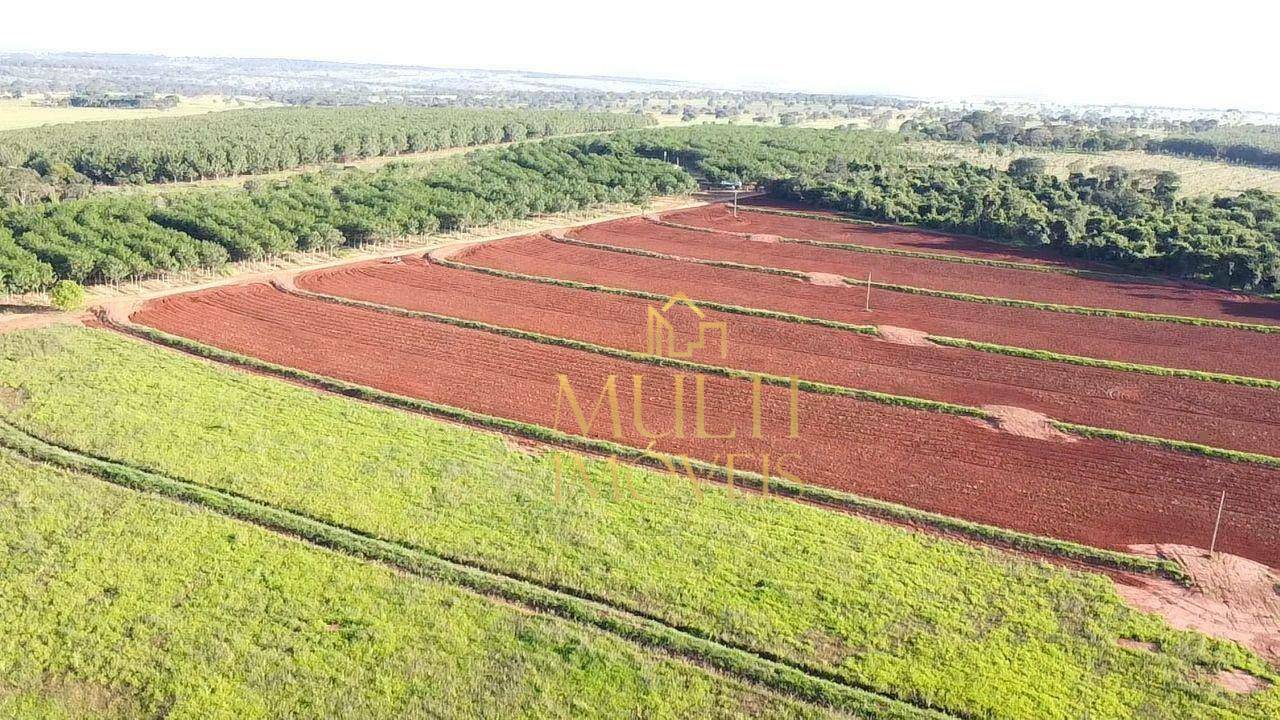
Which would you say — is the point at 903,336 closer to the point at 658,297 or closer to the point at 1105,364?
the point at 1105,364

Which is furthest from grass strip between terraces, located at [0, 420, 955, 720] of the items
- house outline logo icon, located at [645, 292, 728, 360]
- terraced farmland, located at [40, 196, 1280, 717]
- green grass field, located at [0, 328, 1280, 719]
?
house outline logo icon, located at [645, 292, 728, 360]

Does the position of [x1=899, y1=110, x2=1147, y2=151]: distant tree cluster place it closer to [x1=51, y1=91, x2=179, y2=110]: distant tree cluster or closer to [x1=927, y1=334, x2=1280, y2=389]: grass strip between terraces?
[x1=927, y1=334, x2=1280, y2=389]: grass strip between terraces

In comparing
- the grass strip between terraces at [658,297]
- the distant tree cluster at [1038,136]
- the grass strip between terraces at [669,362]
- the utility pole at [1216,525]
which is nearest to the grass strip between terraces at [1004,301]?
the grass strip between terraces at [658,297]

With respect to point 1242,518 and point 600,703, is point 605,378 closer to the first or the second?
point 600,703

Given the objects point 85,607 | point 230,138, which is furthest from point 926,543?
point 230,138

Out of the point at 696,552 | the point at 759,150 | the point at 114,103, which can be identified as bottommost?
the point at 696,552

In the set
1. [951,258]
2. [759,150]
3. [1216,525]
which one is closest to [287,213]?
[951,258]

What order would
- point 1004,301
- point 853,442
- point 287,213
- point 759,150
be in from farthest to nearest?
point 759,150 < point 287,213 < point 1004,301 < point 853,442
